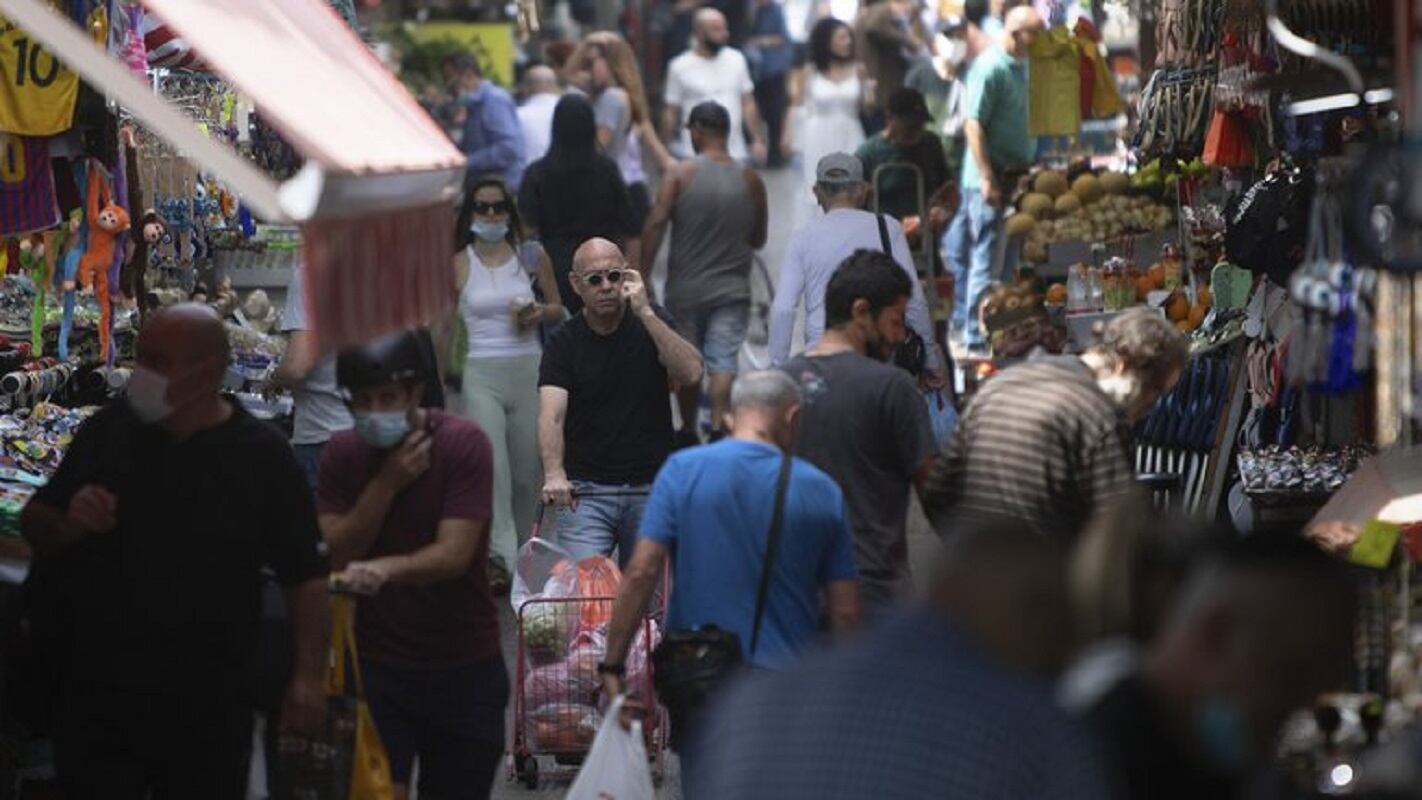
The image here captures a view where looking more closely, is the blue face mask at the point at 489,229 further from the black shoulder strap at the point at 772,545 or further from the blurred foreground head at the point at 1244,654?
the blurred foreground head at the point at 1244,654

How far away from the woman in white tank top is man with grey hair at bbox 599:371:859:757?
4.74 metres

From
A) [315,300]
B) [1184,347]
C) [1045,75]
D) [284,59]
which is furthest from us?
[1045,75]

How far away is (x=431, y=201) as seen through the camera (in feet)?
22.6

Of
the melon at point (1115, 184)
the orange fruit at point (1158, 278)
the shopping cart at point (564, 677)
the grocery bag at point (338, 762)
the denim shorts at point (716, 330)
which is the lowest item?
the shopping cart at point (564, 677)

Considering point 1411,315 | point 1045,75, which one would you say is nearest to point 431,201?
point 1411,315

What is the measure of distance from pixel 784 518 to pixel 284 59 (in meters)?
1.71

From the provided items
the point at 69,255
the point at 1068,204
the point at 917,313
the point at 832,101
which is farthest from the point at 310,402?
the point at 832,101

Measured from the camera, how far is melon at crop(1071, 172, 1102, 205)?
15258 millimetres

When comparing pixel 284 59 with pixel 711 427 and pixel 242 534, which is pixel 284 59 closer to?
pixel 242 534

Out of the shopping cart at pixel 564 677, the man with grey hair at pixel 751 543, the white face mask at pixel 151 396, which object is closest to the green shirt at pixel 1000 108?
the shopping cart at pixel 564 677

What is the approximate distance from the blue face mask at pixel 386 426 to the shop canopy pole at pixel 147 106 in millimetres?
1612

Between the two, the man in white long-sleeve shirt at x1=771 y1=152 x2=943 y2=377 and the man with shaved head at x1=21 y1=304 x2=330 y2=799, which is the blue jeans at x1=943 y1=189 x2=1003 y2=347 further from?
the man with shaved head at x1=21 y1=304 x2=330 y2=799

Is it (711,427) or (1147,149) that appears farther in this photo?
(711,427)

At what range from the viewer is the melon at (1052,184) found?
15672 mm
